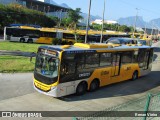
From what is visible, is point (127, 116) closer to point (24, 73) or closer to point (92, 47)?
point (92, 47)

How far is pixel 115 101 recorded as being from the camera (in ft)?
49.2

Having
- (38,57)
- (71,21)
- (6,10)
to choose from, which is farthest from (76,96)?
(71,21)

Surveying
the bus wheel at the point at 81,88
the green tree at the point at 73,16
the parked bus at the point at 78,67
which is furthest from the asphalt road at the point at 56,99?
the green tree at the point at 73,16

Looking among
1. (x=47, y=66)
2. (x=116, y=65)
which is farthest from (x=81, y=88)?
(x=116, y=65)

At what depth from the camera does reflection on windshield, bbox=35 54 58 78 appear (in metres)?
13.9

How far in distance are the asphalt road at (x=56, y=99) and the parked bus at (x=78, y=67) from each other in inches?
16.6

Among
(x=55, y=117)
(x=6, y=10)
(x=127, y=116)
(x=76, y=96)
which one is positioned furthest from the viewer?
(x=6, y=10)

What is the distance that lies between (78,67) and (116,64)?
13.8 ft

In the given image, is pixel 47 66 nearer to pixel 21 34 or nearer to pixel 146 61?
pixel 146 61

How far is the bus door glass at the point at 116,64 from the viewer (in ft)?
58.9

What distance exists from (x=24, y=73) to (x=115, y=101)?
790cm

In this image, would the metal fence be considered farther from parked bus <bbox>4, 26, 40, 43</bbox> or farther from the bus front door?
parked bus <bbox>4, 26, 40, 43</bbox>

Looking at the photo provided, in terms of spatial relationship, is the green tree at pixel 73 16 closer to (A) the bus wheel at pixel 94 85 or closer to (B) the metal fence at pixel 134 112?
(A) the bus wheel at pixel 94 85

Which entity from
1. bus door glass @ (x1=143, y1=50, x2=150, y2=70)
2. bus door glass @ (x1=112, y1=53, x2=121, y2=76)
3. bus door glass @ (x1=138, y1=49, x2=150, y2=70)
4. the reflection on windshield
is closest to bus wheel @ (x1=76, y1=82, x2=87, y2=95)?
the reflection on windshield
